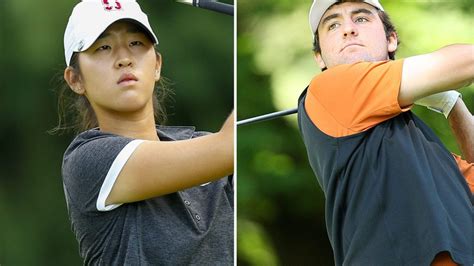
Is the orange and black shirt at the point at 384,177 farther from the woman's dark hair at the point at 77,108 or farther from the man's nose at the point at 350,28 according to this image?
the woman's dark hair at the point at 77,108

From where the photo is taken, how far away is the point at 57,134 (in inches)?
75.7

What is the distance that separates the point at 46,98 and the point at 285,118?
599 mm

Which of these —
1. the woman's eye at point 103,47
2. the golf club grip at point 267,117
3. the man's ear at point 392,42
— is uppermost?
the woman's eye at point 103,47

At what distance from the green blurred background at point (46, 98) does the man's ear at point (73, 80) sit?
0.40 ft

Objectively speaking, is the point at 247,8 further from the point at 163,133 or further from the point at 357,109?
the point at 357,109

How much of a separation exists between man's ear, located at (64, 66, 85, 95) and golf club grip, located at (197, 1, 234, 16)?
0.32 metres

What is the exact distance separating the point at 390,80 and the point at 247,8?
55 centimetres

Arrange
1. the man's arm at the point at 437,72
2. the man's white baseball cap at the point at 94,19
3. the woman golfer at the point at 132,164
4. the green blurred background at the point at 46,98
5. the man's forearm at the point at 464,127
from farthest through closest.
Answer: the green blurred background at the point at 46,98 → the man's forearm at the point at 464,127 → the man's white baseball cap at the point at 94,19 → the woman golfer at the point at 132,164 → the man's arm at the point at 437,72

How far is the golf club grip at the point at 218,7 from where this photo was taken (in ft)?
6.12

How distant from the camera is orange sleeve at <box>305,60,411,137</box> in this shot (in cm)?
152

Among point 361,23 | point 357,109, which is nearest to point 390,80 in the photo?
point 357,109

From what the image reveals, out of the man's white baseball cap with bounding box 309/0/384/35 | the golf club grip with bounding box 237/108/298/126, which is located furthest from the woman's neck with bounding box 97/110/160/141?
the man's white baseball cap with bounding box 309/0/384/35

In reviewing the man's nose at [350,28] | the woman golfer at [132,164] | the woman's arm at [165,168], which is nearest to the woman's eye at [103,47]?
the woman golfer at [132,164]

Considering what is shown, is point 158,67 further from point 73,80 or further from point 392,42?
point 392,42
